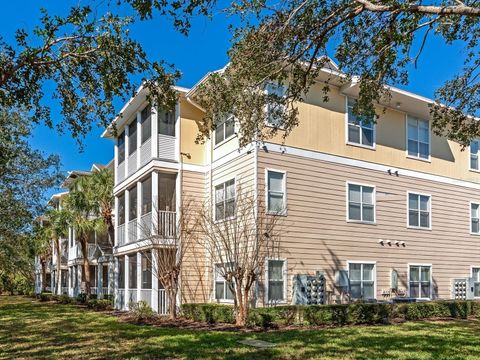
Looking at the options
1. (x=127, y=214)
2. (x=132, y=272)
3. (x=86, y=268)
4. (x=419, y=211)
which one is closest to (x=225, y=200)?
(x=127, y=214)

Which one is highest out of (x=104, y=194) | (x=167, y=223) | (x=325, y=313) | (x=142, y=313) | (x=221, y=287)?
(x=104, y=194)

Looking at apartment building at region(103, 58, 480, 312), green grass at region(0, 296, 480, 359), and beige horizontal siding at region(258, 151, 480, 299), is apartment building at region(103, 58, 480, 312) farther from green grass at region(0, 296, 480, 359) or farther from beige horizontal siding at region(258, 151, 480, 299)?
green grass at region(0, 296, 480, 359)

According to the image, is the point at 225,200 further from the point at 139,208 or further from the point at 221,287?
the point at 139,208

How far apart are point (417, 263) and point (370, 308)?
5749mm

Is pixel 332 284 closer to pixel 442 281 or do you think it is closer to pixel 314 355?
pixel 442 281

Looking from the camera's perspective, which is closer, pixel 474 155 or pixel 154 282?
pixel 154 282

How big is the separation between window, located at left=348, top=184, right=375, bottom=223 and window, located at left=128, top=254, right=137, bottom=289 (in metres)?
9.39

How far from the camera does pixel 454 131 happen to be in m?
12.3

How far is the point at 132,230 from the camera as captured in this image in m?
20.8

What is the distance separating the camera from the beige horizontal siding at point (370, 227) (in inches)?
661

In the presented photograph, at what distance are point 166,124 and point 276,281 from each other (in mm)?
7540

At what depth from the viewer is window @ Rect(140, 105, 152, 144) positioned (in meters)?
19.9

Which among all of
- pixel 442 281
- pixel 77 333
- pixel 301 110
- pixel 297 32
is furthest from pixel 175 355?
pixel 442 281

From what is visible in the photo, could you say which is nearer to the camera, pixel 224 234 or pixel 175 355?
pixel 175 355
